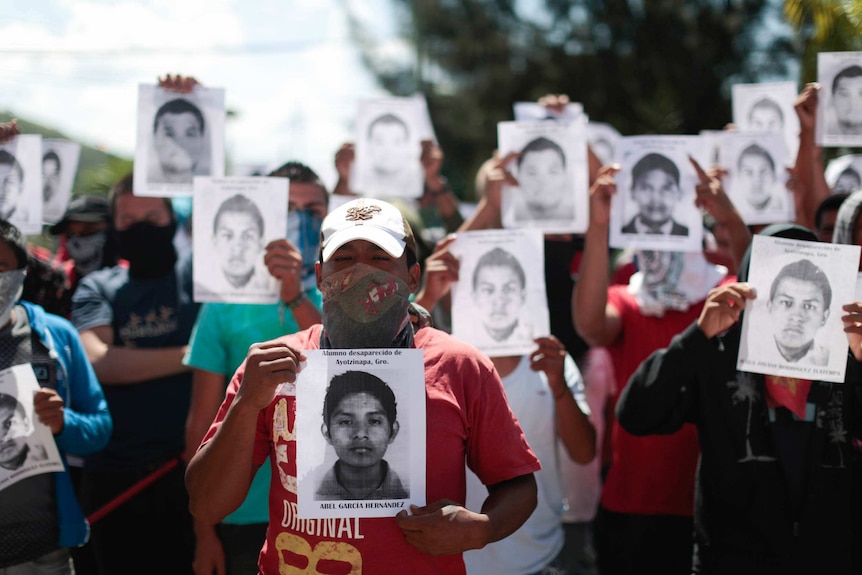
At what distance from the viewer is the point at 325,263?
2354 mm

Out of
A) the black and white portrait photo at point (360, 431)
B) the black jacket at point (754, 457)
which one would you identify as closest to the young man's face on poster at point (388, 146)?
the black jacket at point (754, 457)

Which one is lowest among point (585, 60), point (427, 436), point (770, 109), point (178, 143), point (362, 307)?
point (427, 436)

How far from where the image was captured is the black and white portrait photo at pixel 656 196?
3916 mm

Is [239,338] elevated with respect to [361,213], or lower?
lower

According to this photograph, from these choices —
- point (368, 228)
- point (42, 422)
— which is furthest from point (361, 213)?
point (42, 422)

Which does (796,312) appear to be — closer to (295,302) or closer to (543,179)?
(543,179)

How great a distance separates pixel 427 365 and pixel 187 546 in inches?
91.8

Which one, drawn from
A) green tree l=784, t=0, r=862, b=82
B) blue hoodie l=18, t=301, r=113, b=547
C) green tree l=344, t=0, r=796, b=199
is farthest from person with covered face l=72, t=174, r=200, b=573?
green tree l=344, t=0, r=796, b=199

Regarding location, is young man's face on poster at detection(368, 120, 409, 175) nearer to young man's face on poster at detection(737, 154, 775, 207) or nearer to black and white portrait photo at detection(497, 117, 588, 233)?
black and white portrait photo at detection(497, 117, 588, 233)

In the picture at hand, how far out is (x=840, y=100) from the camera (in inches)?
162

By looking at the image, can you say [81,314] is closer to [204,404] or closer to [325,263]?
[204,404]

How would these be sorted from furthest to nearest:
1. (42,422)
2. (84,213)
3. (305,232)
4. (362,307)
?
1. (84,213)
2. (305,232)
3. (42,422)
4. (362,307)

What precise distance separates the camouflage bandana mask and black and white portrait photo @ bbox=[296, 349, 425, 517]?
121 millimetres

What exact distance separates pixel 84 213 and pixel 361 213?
3.19m
